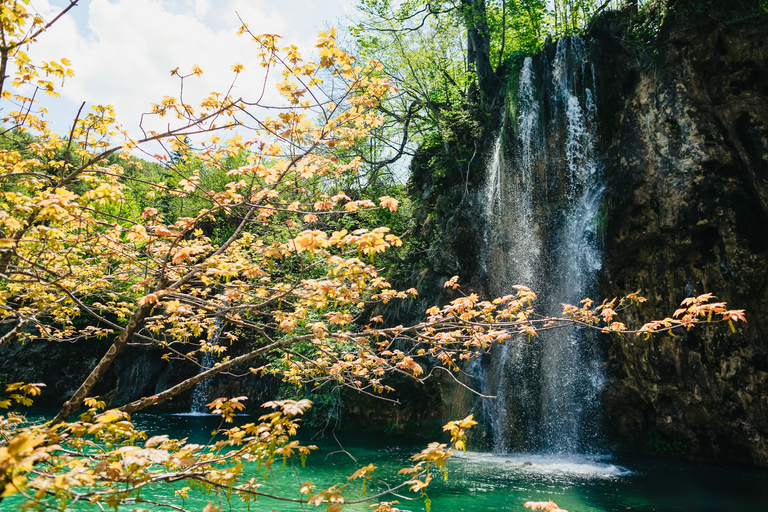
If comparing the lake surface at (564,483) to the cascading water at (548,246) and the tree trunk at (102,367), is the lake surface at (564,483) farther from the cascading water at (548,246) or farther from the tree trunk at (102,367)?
the tree trunk at (102,367)

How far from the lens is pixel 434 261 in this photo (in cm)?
1343

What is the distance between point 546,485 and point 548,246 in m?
6.40

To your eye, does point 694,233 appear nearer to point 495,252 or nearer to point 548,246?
point 548,246

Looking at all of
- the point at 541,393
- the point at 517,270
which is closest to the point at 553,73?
the point at 517,270

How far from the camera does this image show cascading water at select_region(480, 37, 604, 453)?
11102 millimetres

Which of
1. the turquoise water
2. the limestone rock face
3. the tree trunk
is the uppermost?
the limestone rock face

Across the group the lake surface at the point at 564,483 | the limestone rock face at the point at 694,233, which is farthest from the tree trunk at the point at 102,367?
the limestone rock face at the point at 694,233

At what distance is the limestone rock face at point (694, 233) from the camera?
27.7 ft

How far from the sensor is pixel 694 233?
9055 mm

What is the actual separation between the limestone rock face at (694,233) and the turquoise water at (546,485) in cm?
117

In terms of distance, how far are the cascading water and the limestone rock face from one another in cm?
69

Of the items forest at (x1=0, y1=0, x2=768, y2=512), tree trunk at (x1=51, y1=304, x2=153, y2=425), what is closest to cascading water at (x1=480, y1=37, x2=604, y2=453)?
forest at (x1=0, y1=0, x2=768, y2=512)

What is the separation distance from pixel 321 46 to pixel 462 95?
1423 centimetres

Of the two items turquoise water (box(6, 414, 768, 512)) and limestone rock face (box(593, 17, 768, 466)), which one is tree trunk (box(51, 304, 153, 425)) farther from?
limestone rock face (box(593, 17, 768, 466))
